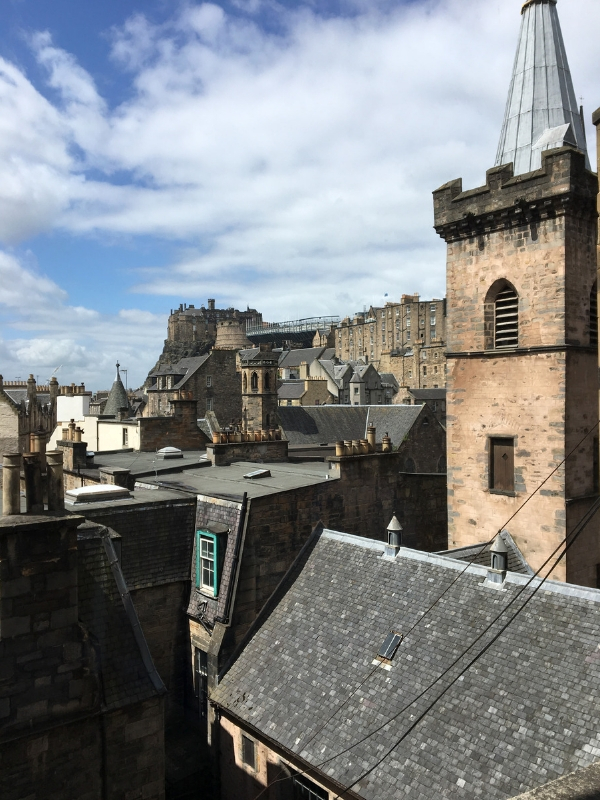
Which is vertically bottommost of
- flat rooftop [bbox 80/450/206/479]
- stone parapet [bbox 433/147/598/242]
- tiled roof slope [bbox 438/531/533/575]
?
tiled roof slope [bbox 438/531/533/575]

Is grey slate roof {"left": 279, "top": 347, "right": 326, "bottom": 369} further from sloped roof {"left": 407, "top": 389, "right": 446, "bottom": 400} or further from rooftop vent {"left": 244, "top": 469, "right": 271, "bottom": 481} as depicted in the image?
rooftop vent {"left": 244, "top": 469, "right": 271, "bottom": 481}

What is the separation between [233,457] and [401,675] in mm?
12526

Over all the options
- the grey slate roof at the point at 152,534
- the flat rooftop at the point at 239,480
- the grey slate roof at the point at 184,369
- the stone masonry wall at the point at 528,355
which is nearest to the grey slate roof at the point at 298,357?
the grey slate roof at the point at 184,369

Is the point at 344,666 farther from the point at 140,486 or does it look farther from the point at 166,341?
the point at 166,341

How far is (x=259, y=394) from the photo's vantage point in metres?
44.6

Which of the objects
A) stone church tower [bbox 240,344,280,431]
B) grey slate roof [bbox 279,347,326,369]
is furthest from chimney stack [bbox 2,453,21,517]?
grey slate roof [bbox 279,347,326,369]

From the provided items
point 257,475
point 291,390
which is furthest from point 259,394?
point 291,390

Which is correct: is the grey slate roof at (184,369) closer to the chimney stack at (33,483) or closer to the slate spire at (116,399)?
the slate spire at (116,399)

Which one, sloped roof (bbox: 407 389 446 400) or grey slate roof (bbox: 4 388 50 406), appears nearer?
grey slate roof (bbox: 4 388 50 406)

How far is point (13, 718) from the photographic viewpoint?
8.42 meters

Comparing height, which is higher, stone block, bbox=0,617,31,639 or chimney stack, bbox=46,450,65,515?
chimney stack, bbox=46,450,65,515

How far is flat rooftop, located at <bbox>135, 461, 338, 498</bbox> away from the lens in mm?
15414

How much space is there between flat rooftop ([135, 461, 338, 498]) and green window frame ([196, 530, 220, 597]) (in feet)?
3.70

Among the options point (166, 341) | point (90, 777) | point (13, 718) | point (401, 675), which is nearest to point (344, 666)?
point (401, 675)
